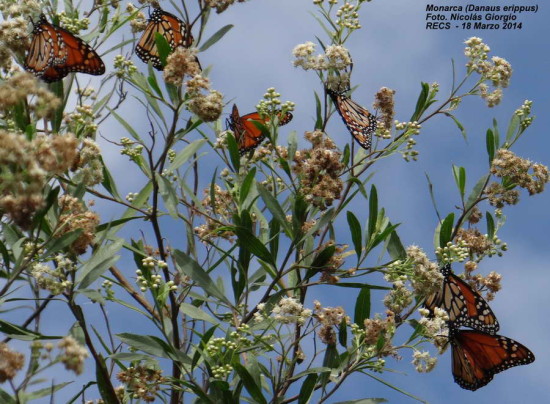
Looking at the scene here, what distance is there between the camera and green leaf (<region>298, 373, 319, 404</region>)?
3.30 metres

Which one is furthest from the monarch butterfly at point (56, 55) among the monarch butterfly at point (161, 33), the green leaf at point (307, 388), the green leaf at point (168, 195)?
the green leaf at point (307, 388)

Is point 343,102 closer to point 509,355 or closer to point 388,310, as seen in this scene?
point 388,310

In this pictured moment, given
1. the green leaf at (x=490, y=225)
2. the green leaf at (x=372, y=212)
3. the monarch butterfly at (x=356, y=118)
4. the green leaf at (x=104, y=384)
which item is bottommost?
the green leaf at (x=104, y=384)

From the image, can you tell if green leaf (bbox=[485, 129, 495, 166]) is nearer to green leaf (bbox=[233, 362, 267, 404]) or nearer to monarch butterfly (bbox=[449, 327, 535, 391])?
monarch butterfly (bbox=[449, 327, 535, 391])

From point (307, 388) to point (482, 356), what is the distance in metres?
1.38

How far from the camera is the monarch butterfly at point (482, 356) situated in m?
4.26

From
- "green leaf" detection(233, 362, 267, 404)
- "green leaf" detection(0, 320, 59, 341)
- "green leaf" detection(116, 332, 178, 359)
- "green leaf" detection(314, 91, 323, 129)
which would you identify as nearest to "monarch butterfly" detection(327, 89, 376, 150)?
"green leaf" detection(314, 91, 323, 129)

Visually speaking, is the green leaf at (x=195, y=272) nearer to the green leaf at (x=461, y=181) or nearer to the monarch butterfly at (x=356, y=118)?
the monarch butterfly at (x=356, y=118)

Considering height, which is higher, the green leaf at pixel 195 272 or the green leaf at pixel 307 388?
the green leaf at pixel 195 272

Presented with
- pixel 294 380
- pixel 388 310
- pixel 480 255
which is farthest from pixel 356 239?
pixel 480 255

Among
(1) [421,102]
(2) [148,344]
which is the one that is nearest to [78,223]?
(2) [148,344]

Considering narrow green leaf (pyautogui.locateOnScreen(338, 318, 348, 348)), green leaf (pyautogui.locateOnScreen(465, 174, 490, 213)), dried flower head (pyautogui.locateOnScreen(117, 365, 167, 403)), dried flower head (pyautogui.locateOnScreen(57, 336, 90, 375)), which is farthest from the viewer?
green leaf (pyautogui.locateOnScreen(465, 174, 490, 213))

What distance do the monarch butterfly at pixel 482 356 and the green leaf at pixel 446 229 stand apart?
702 mm

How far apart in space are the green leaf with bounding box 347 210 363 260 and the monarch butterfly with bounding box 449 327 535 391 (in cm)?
108
